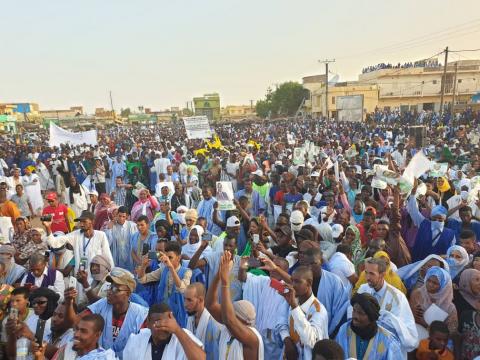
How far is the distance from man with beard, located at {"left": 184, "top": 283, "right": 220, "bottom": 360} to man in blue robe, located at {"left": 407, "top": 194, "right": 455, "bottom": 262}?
3038 mm

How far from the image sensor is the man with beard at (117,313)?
301cm

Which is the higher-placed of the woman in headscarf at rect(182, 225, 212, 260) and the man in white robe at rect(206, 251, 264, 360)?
the man in white robe at rect(206, 251, 264, 360)

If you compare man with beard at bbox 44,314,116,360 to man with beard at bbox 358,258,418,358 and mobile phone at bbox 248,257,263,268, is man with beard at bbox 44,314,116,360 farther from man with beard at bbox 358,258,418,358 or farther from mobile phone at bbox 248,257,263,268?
man with beard at bbox 358,258,418,358

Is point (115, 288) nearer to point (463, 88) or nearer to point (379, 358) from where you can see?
point (379, 358)

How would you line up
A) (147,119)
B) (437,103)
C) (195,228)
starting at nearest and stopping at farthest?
(195,228)
(437,103)
(147,119)

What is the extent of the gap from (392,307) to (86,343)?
2158mm

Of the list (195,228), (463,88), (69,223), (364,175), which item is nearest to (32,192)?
(69,223)

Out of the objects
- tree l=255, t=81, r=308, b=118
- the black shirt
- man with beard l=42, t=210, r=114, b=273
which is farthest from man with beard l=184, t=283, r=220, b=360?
tree l=255, t=81, r=308, b=118

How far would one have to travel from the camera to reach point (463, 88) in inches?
2163

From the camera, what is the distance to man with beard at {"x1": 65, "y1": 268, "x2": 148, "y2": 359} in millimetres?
3010

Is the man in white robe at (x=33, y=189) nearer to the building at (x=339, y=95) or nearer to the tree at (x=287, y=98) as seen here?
the building at (x=339, y=95)

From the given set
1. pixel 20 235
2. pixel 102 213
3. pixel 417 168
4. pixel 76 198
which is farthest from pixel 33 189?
pixel 417 168

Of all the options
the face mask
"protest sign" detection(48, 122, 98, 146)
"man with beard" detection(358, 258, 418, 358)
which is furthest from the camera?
"protest sign" detection(48, 122, 98, 146)

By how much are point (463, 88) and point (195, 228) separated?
60.1 metres
